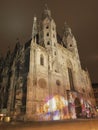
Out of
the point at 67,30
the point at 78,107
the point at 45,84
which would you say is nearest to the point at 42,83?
the point at 45,84

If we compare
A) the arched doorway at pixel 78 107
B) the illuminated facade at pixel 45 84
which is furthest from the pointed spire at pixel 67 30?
the arched doorway at pixel 78 107

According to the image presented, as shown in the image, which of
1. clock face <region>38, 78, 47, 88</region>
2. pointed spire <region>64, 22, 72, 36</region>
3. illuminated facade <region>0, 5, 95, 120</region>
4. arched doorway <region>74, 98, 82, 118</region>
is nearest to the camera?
illuminated facade <region>0, 5, 95, 120</region>

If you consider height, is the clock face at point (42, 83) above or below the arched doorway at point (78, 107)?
above

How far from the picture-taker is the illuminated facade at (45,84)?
2228 centimetres

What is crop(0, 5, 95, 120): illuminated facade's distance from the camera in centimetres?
2228

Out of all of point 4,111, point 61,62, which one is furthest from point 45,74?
point 4,111

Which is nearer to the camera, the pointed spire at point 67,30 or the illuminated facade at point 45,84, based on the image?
the illuminated facade at point 45,84

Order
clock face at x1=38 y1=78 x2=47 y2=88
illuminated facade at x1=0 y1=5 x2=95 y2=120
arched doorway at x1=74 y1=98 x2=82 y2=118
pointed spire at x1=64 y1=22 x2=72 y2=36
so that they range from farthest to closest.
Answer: pointed spire at x1=64 y1=22 x2=72 y2=36, arched doorway at x1=74 y1=98 x2=82 y2=118, clock face at x1=38 y1=78 x2=47 y2=88, illuminated facade at x1=0 y1=5 x2=95 y2=120

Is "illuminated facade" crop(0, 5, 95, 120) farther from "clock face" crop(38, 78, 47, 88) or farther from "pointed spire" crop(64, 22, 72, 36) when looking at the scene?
"pointed spire" crop(64, 22, 72, 36)

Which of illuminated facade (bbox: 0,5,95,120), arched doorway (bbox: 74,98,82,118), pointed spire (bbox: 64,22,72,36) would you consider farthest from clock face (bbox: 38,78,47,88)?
pointed spire (bbox: 64,22,72,36)

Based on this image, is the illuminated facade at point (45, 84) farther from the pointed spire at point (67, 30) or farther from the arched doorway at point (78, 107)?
the pointed spire at point (67, 30)

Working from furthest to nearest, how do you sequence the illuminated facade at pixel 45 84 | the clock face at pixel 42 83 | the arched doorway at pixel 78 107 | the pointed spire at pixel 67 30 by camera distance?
the pointed spire at pixel 67 30, the arched doorway at pixel 78 107, the clock face at pixel 42 83, the illuminated facade at pixel 45 84

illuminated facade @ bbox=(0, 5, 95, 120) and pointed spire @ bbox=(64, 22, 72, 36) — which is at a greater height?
pointed spire @ bbox=(64, 22, 72, 36)

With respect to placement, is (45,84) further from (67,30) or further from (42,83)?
(67,30)
